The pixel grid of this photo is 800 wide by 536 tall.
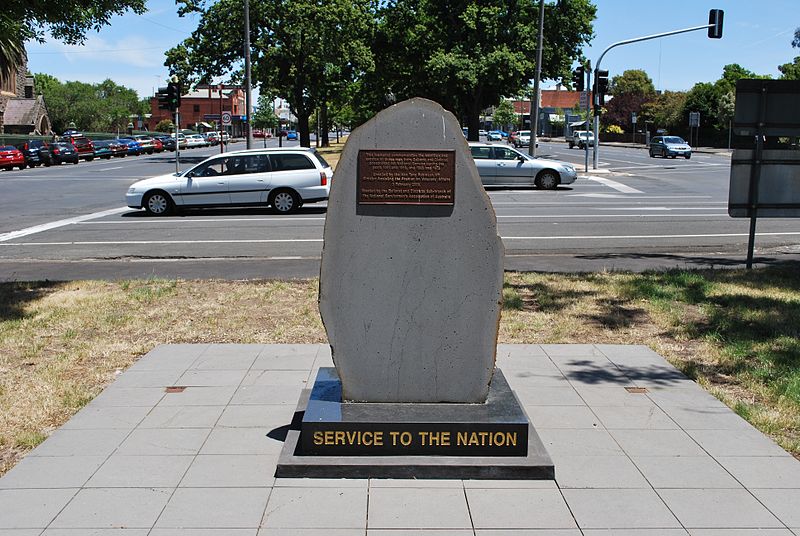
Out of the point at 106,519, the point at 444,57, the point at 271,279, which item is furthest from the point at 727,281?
the point at 444,57

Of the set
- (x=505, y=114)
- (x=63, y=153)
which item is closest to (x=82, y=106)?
(x=505, y=114)

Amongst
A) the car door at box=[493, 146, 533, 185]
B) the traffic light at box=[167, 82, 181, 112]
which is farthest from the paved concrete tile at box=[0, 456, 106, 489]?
the traffic light at box=[167, 82, 181, 112]

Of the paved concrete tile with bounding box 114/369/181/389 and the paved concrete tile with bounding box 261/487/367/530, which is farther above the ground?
the paved concrete tile with bounding box 261/487/367/530

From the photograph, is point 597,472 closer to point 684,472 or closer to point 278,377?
point 684,472

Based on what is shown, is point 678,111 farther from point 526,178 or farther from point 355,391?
point 355,391

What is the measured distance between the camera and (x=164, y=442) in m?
5.51

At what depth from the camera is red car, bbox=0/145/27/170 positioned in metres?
47.8

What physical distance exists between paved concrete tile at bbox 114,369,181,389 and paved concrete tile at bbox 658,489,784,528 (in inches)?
157

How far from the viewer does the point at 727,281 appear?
11.1 metres

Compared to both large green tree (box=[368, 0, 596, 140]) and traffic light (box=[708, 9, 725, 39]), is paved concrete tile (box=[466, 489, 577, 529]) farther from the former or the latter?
large green tree (box=[368, 0, 596, 140])

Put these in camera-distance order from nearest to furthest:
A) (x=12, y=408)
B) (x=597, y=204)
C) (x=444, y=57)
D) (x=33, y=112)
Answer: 1. (x=12, y=408)
2. (x=597, y=204)
3. (x=444, y=57)
4. (x=33, y=112)

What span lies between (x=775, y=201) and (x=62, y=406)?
1006 centimetres

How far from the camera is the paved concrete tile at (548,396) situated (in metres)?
6.36

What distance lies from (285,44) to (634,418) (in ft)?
148
